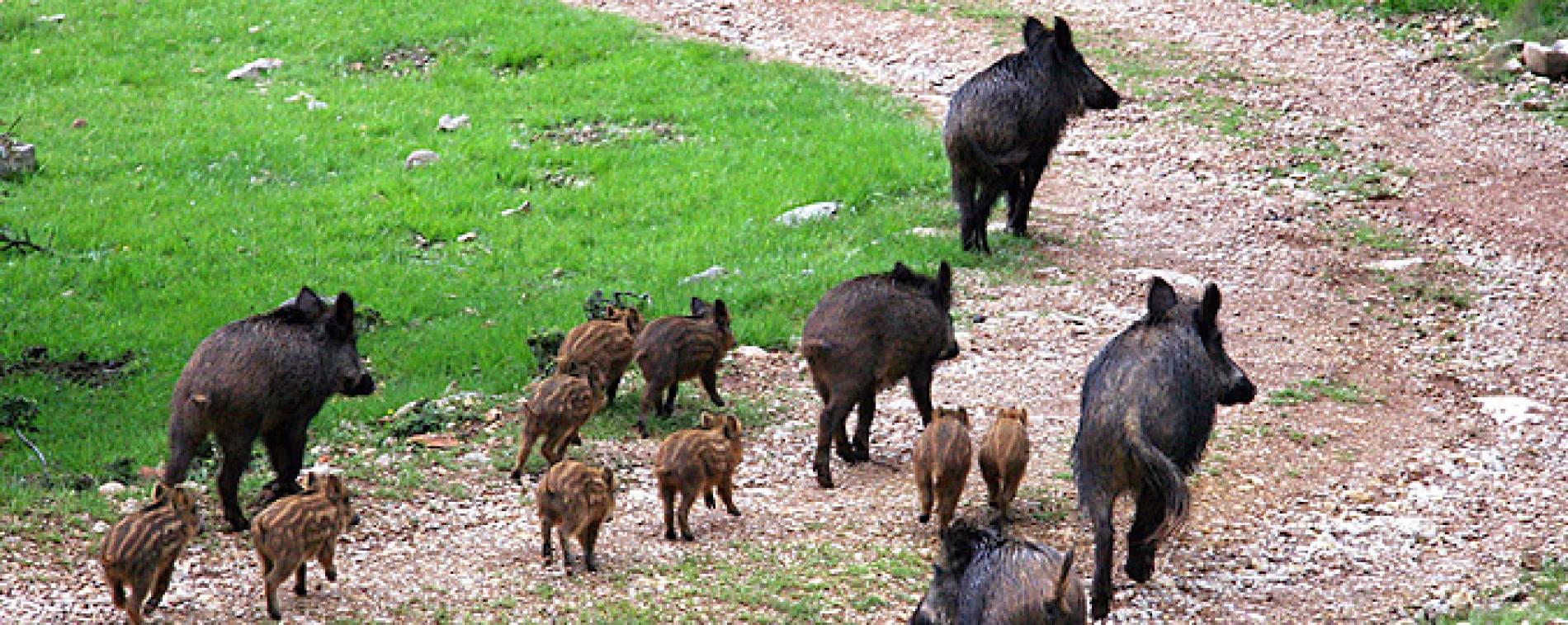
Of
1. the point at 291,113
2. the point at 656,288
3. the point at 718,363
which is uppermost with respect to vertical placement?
the point at 718,363

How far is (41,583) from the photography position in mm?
7723

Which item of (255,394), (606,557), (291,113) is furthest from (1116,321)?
(291,113)

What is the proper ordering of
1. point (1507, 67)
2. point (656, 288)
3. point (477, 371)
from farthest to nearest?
point (1507, 67) → point (656, 288) → point (477, 371)

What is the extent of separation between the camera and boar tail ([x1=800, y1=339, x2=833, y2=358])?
9.10m

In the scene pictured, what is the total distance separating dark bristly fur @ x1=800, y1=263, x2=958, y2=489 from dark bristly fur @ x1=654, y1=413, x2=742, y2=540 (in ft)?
2.41

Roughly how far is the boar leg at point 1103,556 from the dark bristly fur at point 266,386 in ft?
12.7

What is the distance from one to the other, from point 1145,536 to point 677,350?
2999 mm

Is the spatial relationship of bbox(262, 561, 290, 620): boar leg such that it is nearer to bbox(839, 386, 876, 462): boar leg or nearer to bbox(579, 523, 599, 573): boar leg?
bbox(579, 523, 599, 573): boar leg

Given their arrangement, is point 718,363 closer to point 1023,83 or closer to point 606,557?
point 606,557

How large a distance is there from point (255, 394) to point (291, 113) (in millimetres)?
11123

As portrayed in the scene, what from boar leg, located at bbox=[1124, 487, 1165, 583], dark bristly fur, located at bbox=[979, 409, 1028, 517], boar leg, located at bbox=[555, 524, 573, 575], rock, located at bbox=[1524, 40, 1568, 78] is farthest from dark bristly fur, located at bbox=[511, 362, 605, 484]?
rock, located at bbox=[1524, 40, 1568, 78]

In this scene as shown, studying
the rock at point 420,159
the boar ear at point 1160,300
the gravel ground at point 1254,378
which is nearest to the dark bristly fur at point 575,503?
the gravel ground at point 1254,378

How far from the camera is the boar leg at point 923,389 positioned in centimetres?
952

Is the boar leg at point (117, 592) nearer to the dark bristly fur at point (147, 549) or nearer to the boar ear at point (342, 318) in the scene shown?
the dark bristly fur at point (147, 549)
